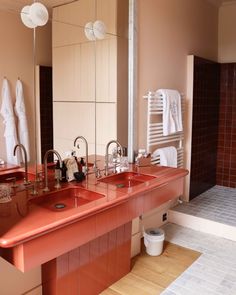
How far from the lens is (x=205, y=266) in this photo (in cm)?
268

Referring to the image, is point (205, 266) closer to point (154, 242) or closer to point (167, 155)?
point (154, 242)

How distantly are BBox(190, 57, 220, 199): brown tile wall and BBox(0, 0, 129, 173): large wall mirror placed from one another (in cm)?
137

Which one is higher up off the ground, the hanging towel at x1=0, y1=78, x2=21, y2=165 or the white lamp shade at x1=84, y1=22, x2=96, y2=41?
the white lamp shade at x1=84, y1=22, x2=96, y2=41

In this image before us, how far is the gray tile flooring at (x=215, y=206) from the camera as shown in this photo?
337cm

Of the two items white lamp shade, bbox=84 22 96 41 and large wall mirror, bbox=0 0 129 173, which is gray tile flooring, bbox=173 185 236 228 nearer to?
large wall mirror, bbox=0 0 129 173

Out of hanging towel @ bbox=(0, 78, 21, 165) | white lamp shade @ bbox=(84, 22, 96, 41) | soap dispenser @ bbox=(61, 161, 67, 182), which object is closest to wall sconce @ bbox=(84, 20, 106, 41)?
white lamp shade @ bbox=(84, 22, 96, 41)

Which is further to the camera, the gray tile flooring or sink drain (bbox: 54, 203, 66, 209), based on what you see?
the gray tile flooring

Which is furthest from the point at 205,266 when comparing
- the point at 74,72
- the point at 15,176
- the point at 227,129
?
the point at 227,129

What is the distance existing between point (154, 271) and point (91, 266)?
25.1 inches

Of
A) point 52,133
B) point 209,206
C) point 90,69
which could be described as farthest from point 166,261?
point 90,69

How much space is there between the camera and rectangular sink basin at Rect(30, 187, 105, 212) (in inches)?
73.3

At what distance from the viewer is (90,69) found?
2.50m

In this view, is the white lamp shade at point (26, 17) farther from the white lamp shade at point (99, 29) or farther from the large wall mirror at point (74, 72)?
the white lamp shade at point (99, 29)

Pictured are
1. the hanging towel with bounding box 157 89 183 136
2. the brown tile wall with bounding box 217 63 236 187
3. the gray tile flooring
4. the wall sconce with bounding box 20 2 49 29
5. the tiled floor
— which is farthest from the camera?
the brown tile wall with bounding box 217 63 236 187
